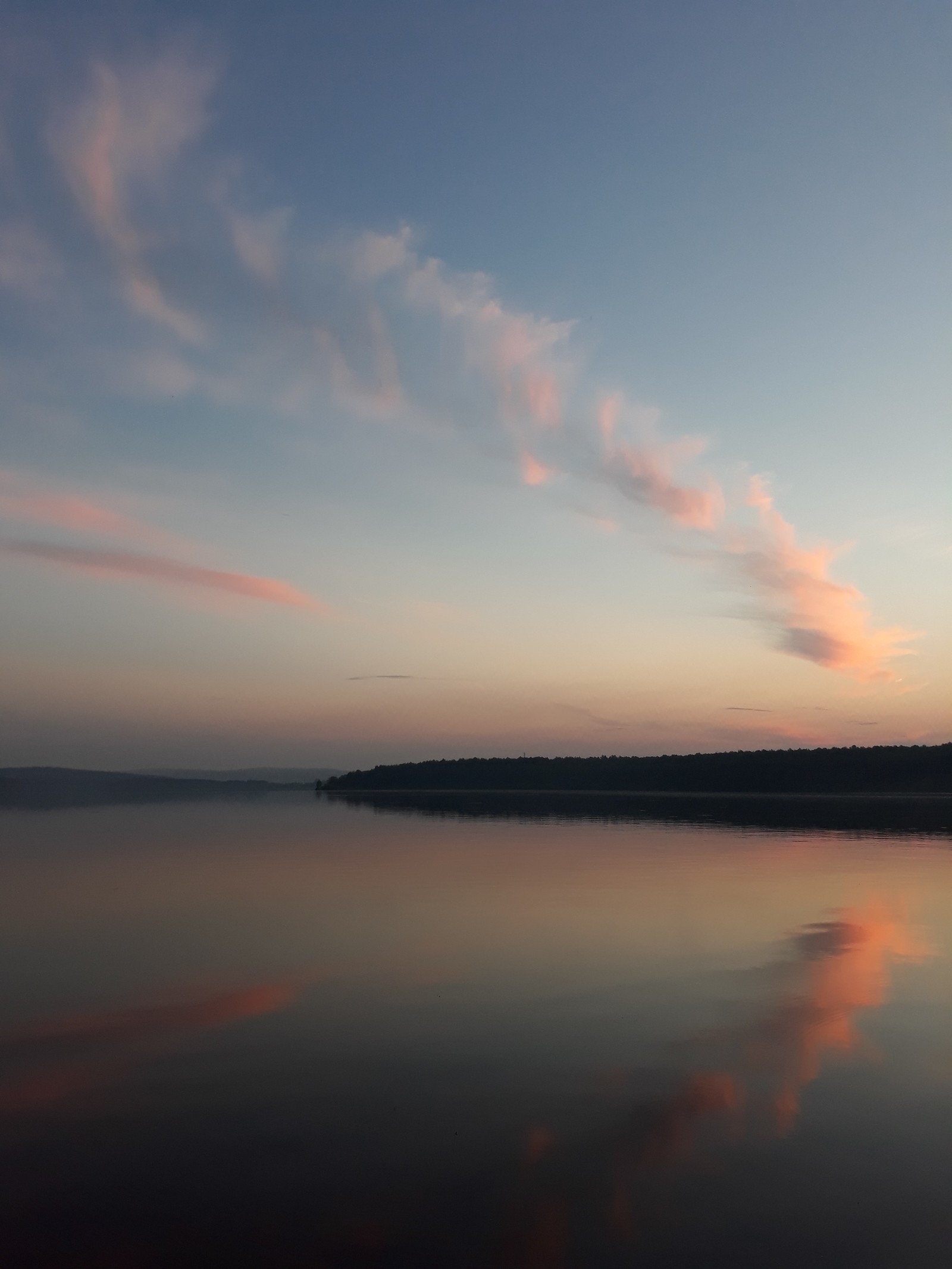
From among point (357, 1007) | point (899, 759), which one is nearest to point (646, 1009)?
point (357, 1007)

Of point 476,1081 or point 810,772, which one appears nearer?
point 476,1081

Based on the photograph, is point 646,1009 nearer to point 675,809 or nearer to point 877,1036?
point 877,1036

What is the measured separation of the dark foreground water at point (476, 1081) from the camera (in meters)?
7.64

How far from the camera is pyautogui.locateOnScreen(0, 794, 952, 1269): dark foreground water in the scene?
7645 millimetres

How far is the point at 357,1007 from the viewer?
1450 cm

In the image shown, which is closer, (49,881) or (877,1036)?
(877,1036)

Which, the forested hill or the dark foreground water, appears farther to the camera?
the forested hill

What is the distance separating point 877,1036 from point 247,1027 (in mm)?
9104

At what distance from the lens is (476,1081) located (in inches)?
436

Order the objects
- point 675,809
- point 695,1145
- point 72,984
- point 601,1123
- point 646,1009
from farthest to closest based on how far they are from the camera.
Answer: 1. point 675,809
2. point 72,984
3. point 646,1009
4. point 601,1123
5. point 695,1145

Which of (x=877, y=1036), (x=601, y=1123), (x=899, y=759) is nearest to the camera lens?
(x=601, y=1123)

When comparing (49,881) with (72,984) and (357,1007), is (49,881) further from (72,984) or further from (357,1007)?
(357,1007)

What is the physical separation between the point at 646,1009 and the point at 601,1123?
4.85 m

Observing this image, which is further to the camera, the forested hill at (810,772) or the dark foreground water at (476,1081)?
the forested hill at (810,772)
